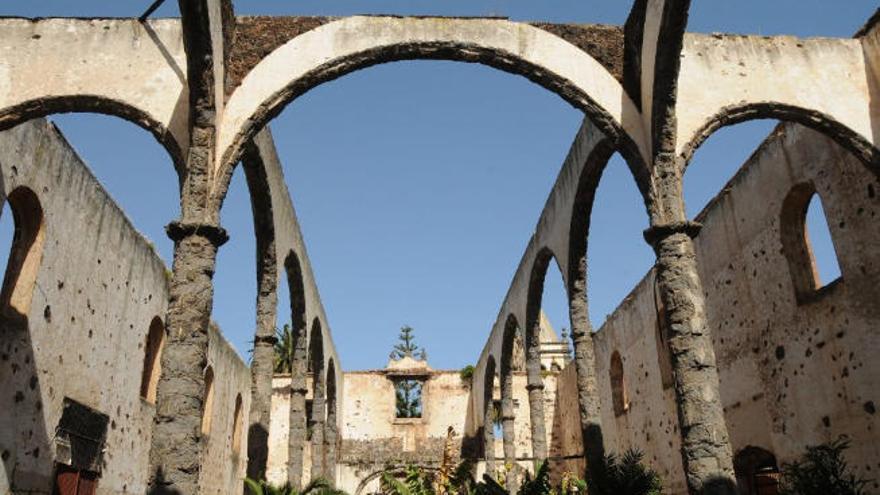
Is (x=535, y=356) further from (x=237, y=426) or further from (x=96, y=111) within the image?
(x=96, y=111)

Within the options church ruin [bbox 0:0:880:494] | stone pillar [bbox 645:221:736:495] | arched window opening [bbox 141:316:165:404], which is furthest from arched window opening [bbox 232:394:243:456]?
stone pillar [bbox 645:221:736:495]

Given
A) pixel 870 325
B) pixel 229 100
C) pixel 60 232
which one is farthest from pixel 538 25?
pixel 60 232

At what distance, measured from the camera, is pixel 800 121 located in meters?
8.23

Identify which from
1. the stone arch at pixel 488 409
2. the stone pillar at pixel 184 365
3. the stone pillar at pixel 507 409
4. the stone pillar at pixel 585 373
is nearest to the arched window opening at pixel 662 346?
the stone pillar at pixel 585 373

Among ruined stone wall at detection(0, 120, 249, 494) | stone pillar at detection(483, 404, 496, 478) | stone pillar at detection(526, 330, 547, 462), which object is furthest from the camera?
stone pillar at detection(483, 404, 496, 478)

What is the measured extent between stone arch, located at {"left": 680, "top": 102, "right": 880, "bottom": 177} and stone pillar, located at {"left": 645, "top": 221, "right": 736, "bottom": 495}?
4.24 feet

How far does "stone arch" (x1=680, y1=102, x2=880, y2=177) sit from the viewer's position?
7713 mm

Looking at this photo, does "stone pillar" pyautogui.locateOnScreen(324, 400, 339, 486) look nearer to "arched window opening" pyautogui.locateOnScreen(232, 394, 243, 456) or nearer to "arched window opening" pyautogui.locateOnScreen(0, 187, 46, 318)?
"arched window opening" pyautogui.locateOnScreen(232, 394, 243, 456)

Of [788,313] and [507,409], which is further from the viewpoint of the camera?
[507,409]

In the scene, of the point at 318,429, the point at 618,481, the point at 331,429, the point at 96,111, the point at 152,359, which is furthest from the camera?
the point at 331,429

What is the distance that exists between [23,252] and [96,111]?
6.25ft

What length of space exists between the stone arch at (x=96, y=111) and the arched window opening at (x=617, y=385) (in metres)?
12.7

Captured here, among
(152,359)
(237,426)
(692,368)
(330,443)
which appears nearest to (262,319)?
(152,359)

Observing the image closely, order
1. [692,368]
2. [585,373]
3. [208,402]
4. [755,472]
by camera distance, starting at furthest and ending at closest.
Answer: [208,402]
[755,472]
[585,373]
[692,368]
